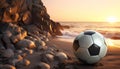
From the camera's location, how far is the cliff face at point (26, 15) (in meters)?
11.8

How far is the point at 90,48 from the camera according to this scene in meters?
6.86

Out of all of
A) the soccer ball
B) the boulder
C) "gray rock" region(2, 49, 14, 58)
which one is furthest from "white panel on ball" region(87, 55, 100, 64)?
the boulder

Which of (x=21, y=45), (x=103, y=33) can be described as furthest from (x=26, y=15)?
(x=103, y=33)

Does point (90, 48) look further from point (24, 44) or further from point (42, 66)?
point (24, 44)

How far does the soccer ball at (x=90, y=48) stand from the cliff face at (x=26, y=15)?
4.98m

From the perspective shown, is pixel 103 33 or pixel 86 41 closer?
pixel 86 41

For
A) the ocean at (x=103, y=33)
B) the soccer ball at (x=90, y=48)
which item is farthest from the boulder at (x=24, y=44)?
the ocean at (x=103, y=33)

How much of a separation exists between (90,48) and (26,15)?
7.92 m

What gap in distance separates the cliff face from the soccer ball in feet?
16.4

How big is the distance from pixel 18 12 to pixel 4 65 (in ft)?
23.3

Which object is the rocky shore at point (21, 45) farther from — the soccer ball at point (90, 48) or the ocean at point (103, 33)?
the ocean at point (103, 33)

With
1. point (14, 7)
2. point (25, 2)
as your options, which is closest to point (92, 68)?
point (14, 7)

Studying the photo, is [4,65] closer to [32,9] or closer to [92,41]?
[92,41]

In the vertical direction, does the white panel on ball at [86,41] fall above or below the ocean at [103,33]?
above
